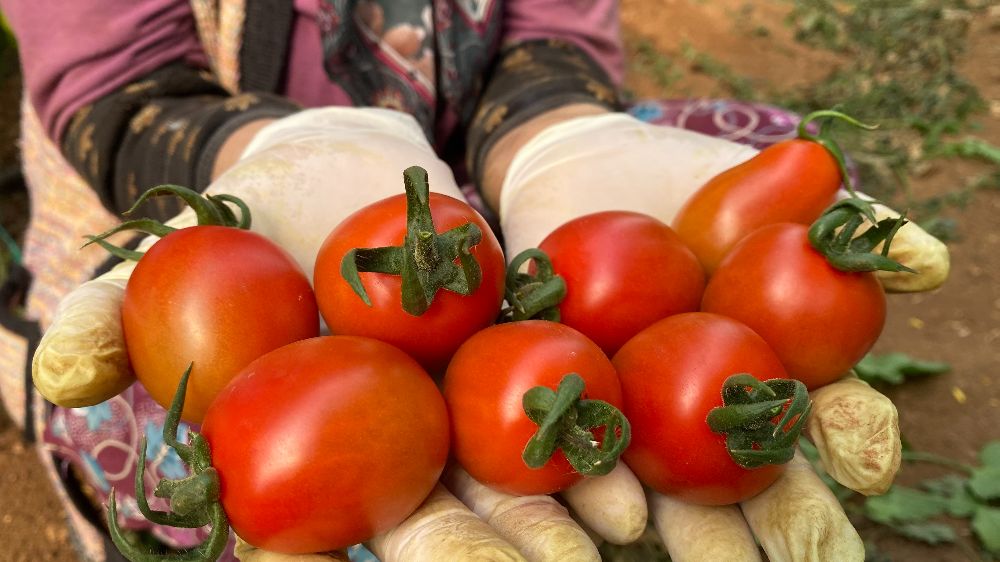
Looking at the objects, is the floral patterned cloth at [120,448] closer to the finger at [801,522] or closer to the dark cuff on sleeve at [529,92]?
the dark cuff on sleeve at [529,92]

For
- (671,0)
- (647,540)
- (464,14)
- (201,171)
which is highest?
(464,14)

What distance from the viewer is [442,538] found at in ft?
2.39

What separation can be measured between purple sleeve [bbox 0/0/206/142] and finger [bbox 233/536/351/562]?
1.35 metres

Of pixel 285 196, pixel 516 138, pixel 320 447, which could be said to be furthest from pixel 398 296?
pixel 516 138

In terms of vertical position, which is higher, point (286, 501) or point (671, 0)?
point (286, 501)

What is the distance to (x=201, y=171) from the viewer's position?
153 cm

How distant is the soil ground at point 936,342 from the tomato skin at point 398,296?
136 centimetres

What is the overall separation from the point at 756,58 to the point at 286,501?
398cm

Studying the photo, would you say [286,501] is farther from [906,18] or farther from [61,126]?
[906,18]

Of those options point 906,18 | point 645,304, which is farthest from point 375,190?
point 906,18

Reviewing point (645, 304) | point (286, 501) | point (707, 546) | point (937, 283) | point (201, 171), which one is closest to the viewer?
point (286, 501)

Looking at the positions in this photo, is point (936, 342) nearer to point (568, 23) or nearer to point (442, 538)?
point (568, 23)

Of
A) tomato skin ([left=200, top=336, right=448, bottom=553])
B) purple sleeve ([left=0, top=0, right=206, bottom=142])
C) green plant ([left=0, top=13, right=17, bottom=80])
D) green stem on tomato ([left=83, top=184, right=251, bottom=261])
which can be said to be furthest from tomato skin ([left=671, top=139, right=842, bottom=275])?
green plant ([left=0, top=13, right=17, bottom=80])

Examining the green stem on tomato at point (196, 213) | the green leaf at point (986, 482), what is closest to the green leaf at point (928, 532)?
the green leaf at point (986, 482)
